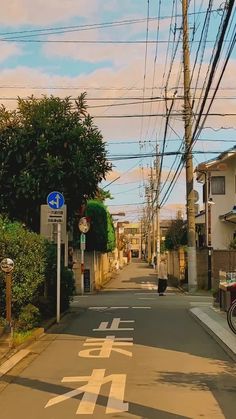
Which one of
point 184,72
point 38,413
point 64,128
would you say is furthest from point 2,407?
point 184,72

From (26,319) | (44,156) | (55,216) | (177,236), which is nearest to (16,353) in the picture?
(26,319)

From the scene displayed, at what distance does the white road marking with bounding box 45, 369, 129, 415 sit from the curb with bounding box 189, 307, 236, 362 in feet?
8.16

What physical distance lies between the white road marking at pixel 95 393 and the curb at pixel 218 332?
97.9 inches

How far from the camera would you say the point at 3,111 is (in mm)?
16391

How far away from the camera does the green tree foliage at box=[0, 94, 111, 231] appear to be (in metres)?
15.7

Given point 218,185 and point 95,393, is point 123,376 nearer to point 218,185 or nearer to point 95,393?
point 95,393

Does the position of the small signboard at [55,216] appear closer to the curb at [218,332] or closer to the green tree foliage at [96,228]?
the curb at [218,332]

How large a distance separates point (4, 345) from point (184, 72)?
884 inches

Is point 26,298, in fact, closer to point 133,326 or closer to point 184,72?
point 133,326

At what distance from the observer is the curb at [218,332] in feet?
36.0

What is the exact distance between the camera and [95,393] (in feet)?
25.1

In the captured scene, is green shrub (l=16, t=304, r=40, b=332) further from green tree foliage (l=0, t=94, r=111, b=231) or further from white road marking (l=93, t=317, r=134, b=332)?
green tree foliage (l=0, t=94, r=111, b=231)

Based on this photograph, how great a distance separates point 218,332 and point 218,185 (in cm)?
3009

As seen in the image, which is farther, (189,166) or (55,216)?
(189,166)
